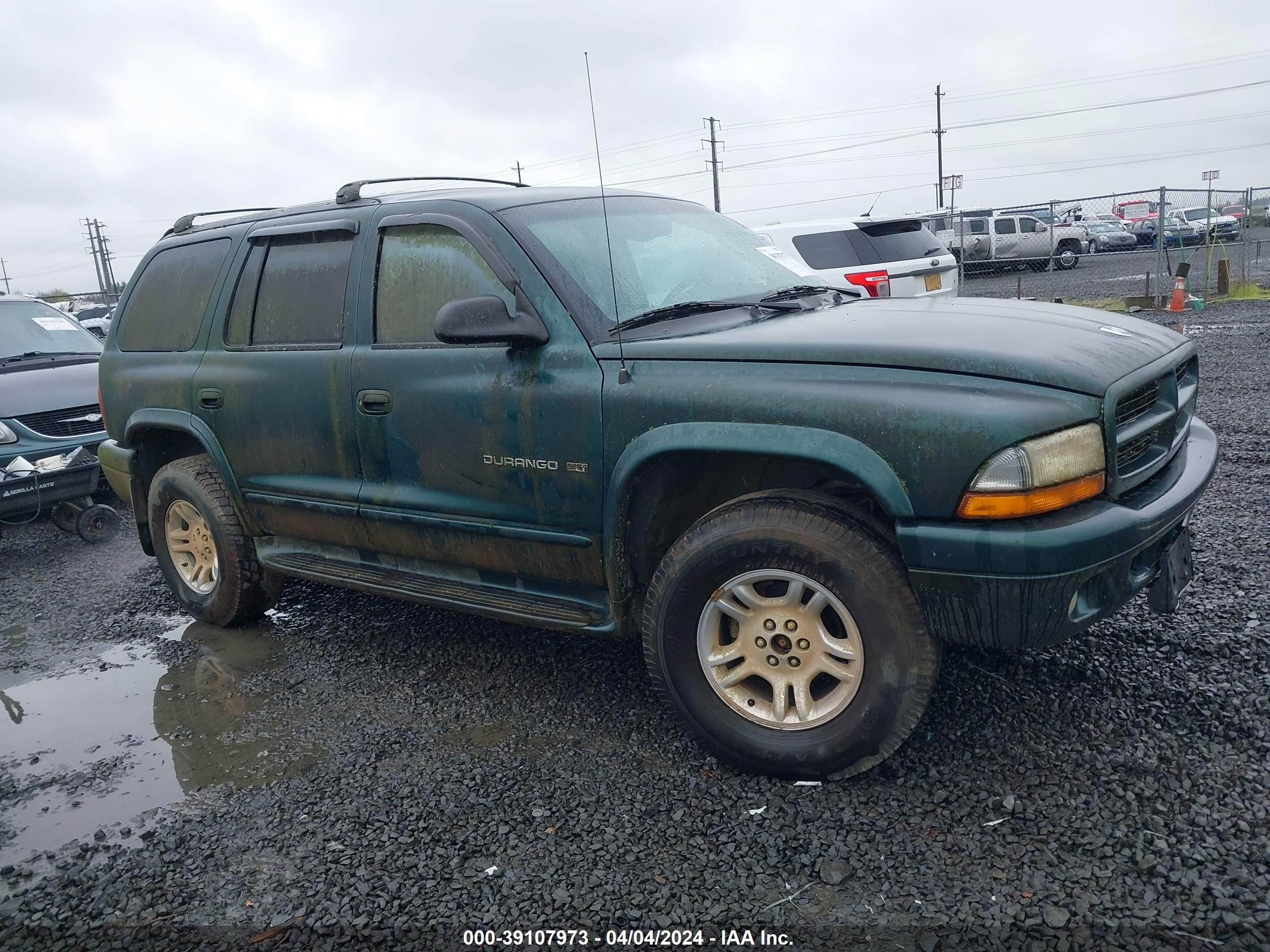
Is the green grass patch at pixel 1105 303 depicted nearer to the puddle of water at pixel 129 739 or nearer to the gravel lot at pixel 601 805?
the gravel lot at pixel 601 805

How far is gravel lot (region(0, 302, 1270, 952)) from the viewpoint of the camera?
7.95 ft

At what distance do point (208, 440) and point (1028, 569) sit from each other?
3.57 m

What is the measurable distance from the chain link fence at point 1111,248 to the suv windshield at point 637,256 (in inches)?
458

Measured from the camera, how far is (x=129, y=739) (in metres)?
3.74

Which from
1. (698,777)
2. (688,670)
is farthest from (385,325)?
(698,777)

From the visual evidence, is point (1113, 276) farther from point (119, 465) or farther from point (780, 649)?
point (780, 649)

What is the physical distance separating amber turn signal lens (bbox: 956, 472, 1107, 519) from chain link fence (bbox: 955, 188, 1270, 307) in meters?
12.9

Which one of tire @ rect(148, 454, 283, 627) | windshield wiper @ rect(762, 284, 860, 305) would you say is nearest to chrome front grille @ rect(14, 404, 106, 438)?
tire @ rect(148, 454, 283, 627)

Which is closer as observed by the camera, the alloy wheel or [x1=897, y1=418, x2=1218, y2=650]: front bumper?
[x1=897, y1=418, x2=1218, y2=650]: front bumper

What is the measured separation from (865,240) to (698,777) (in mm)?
9317

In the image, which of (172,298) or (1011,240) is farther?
(1011,240)

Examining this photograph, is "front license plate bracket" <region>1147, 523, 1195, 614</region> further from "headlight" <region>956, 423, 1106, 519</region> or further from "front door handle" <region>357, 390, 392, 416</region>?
"front door handle" <region>357, 390, 392, 416</region>

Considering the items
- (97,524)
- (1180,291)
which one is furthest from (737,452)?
(1180,291)

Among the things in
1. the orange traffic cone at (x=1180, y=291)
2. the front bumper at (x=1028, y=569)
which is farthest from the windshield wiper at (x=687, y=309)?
the orange traffic cone at (x=1180, y=291)
